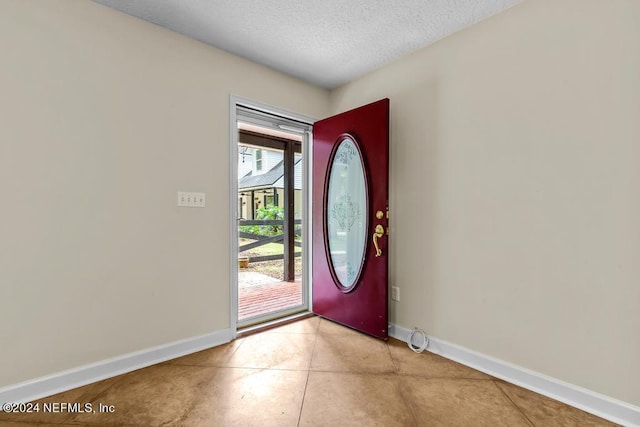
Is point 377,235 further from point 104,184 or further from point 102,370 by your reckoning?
point 102,370

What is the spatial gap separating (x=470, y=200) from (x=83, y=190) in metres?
2.56

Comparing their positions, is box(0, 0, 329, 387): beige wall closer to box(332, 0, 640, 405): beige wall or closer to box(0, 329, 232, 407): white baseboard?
box(0, 329, 232, 407): white baseboard

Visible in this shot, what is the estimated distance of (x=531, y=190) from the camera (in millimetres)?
1788

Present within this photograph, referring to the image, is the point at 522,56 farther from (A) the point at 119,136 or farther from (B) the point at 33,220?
(B) the point at 33,220

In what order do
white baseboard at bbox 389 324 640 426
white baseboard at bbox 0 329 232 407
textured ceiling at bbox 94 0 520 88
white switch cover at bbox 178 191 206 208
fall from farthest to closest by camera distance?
1. white switch cover at bbox 178 191 206 208
2. textured ceiling at bbox 94 0 520 88
3. white baseboard at bbox 0 329 232 407
4. white baseboard at bbox 389 324 640 426

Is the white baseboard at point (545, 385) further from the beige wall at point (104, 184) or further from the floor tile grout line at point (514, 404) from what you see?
the beige wall at point (104, 184)

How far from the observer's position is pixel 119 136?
1.92m

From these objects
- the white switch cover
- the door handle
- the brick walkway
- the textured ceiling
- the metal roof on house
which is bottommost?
the brick walkway

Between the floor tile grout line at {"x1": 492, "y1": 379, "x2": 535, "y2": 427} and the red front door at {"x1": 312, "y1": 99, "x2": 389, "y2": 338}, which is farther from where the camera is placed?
the red front door at {"x1": 312, "y1": 99, "x2": 389, "y2": 338}

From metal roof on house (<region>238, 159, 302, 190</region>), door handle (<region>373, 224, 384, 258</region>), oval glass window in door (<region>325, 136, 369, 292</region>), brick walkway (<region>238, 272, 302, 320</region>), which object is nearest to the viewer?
door handle (<region>373, 224, 384, 258</region>)

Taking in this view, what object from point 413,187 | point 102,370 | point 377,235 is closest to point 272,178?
point 377,235

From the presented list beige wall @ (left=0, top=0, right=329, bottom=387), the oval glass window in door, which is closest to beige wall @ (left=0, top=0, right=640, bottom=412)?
beige wall @ (left=0, top=0, right=329, bottom=387)

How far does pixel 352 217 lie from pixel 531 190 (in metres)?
1.37

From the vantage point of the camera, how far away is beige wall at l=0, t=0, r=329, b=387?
162 centimetres
